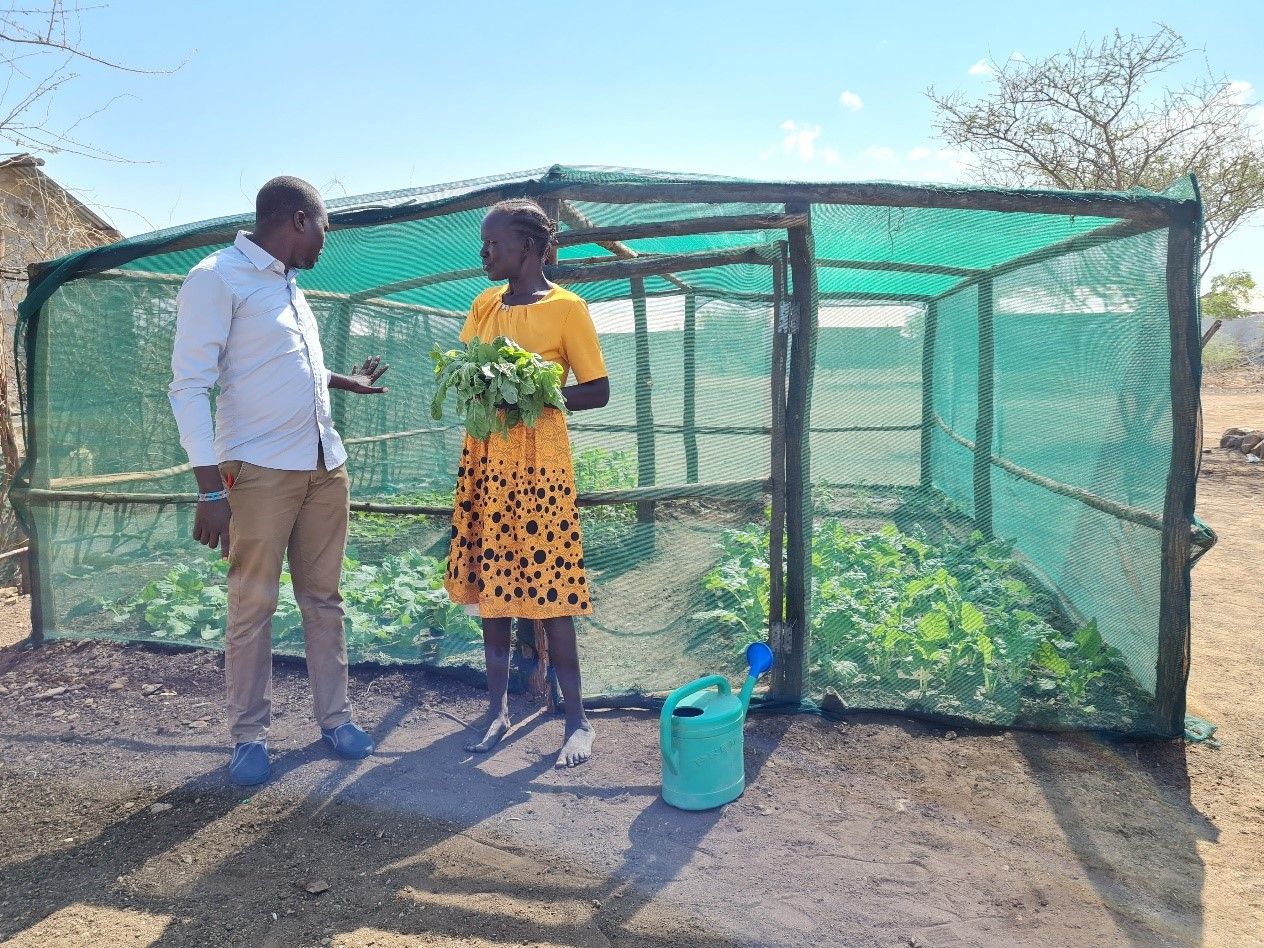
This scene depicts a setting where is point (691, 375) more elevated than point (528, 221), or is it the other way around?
point (528, 221)

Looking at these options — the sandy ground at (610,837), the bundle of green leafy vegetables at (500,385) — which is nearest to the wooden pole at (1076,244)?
the sandy ground at (610,837)

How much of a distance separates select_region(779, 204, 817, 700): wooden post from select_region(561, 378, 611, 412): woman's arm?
903 mm

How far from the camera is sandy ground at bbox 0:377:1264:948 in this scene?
7.27 ft

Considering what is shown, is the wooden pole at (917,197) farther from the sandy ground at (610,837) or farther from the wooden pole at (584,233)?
the sandy ground at (610,837)

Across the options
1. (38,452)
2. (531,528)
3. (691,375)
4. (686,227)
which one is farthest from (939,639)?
(38,452)

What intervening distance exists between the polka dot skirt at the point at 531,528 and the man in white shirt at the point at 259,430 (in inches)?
22.1

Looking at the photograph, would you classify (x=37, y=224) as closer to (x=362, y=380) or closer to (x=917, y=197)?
(x=362, y=380)

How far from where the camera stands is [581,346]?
2.87 metres

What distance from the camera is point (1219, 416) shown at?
1652 cm

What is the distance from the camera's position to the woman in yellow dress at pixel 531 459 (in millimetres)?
2865

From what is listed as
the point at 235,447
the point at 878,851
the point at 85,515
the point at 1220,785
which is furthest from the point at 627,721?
the point at 85,515

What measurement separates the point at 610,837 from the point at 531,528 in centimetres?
101

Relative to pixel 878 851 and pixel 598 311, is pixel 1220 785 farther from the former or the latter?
pixel 598 311

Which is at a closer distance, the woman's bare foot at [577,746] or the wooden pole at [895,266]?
the woman's bare foot at [577,746]
